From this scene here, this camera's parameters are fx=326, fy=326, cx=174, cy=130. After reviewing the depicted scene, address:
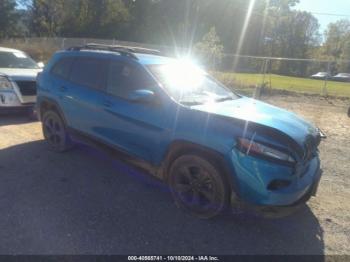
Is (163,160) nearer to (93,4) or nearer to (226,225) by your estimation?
(226,225)

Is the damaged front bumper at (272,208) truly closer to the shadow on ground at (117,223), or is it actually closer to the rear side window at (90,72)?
the shadow on ground at (117,223)

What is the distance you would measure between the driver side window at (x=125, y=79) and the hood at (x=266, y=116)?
0.84 m

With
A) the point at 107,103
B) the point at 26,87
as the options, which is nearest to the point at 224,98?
the point at 107,103

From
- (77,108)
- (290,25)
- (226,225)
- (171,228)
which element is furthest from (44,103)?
(290,25)

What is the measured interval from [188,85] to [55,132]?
2.60 m

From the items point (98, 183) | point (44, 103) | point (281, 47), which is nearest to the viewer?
point (98, 183)

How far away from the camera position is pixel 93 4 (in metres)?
46.0

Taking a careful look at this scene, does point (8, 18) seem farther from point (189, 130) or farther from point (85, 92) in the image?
point (189, 130)

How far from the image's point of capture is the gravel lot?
10.6ft

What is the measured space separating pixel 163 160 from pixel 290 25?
226 ft

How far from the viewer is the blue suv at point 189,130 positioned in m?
3.25

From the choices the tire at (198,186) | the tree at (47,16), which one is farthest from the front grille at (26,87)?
the tree at (47,16)

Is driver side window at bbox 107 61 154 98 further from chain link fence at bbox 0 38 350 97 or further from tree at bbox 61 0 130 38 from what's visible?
tree at bbox 61 0 130 38

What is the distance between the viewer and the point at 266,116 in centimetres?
379
